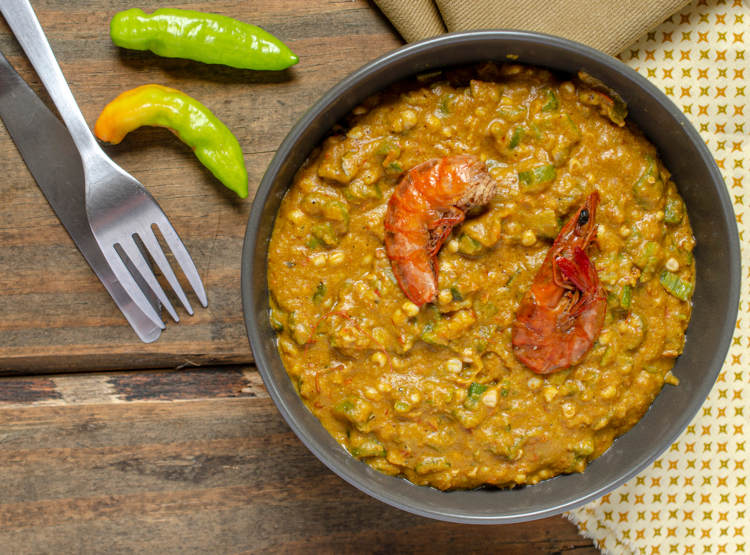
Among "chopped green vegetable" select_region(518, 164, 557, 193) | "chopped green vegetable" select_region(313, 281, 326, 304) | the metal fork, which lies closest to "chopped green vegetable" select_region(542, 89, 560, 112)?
"chopped green vegetable" select_region(518, 164, 557, 193)

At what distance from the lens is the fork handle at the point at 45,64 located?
243cm

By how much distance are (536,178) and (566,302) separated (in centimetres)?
43

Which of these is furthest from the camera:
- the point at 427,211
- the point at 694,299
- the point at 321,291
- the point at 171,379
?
the point at 171,379

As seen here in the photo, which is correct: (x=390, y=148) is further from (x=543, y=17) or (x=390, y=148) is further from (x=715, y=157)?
(x=715, y=157)

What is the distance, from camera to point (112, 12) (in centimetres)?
250

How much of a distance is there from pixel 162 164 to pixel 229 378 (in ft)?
3.00

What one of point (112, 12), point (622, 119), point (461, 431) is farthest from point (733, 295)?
point (112, 12)

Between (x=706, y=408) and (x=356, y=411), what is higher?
(x=706, y=408)

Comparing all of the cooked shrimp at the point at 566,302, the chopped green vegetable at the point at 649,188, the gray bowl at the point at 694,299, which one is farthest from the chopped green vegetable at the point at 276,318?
the chopped green vegetable at the point at 649,188

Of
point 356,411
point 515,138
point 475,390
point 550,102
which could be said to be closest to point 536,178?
point 515,138

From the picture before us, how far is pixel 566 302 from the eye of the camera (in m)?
2.17

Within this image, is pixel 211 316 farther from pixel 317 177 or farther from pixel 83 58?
pixel 83 58

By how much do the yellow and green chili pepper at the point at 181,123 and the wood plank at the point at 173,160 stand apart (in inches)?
3.4

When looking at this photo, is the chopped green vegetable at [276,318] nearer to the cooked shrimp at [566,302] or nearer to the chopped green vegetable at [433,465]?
the chopped green vegetable at [433,465]
